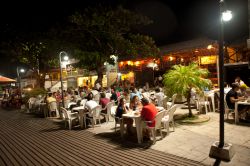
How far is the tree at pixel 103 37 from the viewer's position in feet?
57.1

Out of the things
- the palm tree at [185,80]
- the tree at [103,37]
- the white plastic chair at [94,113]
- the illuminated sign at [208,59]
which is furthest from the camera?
the illuminated sign at [208,59]

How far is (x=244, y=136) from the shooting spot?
6309mm

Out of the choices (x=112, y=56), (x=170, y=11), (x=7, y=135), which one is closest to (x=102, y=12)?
(x=112, y=56)

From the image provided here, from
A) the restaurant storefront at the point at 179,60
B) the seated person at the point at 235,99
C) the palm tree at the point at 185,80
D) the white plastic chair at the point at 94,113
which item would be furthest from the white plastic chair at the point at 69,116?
the restaurant storefront at the point at 179,60

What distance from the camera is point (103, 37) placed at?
765 inches

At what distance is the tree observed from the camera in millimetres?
17406

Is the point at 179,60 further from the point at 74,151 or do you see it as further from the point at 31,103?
the point at 74,151

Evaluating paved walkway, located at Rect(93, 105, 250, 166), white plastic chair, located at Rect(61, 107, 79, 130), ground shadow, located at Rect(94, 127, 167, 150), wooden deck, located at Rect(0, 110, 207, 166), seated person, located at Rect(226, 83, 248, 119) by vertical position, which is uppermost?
seated person, located at Rect(226, 83, 248, 119)

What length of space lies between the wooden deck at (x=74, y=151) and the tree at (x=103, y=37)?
10.0 metres

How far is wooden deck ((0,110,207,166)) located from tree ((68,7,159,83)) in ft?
32.8

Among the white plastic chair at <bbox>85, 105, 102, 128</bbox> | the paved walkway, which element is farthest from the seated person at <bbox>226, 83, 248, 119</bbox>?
the white plastic chair at <bbox>85, 105, 102, 128</bbox>

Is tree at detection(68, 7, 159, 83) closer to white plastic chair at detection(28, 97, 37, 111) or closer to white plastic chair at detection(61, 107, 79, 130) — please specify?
white plastic chair at detection(28, 97, 37, 111)

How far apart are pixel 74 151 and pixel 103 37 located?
14427mm

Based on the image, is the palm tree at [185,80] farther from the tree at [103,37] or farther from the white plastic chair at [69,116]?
the tree at [103,37]
